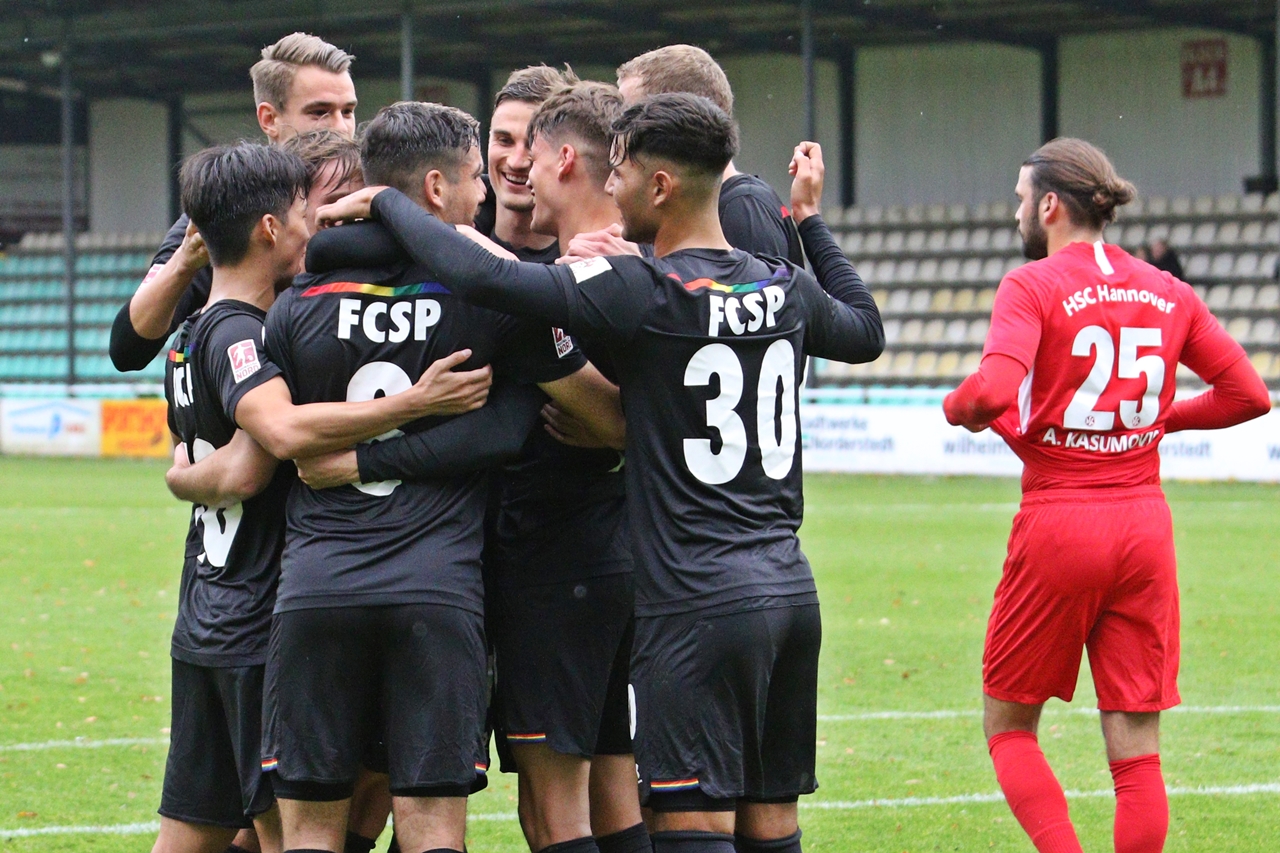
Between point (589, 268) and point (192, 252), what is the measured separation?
1.11m

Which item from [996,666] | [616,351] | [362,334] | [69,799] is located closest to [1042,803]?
[996,666]

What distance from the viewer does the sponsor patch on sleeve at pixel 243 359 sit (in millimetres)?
3385

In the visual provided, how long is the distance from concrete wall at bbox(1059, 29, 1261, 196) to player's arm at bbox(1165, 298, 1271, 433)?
21640 mm

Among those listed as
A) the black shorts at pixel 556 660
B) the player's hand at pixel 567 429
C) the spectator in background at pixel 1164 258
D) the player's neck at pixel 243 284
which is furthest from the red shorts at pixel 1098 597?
the spectator in background at pixel 1164 258

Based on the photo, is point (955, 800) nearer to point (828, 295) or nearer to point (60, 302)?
point (828, 295)

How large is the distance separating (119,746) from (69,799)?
806 millimetres

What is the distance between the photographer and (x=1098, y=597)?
162 inches

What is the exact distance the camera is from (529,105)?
4.27 metres

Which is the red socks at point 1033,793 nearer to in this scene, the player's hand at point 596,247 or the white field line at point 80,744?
the player's hand at point 596,247

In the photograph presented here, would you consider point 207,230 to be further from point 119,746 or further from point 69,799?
point 119,746

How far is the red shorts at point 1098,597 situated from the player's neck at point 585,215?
1.40m

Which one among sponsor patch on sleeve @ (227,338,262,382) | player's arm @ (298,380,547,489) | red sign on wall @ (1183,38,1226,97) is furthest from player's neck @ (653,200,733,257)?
red sign on wall @ (1183,38,1226,97)

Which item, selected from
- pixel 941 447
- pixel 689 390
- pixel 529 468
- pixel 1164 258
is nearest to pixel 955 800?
pixel 529 468

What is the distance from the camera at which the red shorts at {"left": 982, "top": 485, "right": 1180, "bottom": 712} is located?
13.4ft
